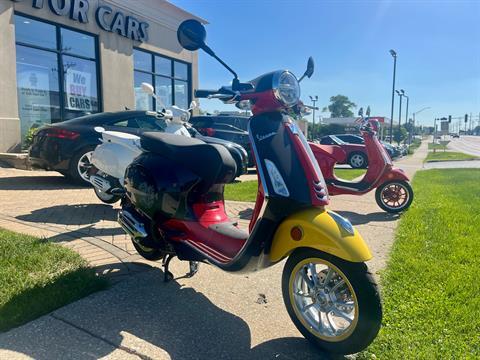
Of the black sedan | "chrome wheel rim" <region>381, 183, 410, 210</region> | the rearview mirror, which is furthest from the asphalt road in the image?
the rearview mirror

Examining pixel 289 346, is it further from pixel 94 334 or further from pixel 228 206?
pixel 228 206

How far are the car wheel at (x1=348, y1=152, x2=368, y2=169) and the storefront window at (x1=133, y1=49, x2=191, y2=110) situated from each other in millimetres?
7986

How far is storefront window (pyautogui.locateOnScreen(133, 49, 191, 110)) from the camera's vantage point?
15.3m

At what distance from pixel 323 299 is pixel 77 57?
42.7 feet

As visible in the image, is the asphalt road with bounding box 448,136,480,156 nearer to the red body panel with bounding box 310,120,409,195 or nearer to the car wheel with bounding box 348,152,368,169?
the car wheel with bounding box 348,152,368,169

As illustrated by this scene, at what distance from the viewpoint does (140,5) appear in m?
14.7

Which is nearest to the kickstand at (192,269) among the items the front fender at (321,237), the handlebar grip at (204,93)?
the front fender at (321,237)

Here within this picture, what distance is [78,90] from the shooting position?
13.0m

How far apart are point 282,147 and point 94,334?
1.64m

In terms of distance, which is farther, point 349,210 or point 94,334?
point 349,210

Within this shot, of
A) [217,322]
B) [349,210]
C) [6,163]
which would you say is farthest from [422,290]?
[6,163]

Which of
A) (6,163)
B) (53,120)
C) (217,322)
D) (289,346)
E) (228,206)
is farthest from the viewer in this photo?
(53,120)

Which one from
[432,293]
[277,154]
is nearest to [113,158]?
[277,154]

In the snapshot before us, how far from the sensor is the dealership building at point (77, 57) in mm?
10594
